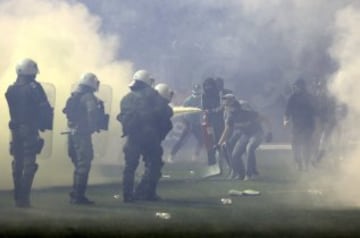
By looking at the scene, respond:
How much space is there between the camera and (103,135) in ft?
25.6

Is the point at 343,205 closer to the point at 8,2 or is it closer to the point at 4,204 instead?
the point at 4,204

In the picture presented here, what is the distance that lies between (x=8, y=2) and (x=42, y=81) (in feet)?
2.72

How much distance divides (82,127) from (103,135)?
0.71 feet

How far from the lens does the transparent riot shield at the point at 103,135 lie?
7.79 metres

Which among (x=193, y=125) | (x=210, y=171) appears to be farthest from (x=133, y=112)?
(x=210, y=171)

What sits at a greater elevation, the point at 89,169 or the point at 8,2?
the point at 8,2

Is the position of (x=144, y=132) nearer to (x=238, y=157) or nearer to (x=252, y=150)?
(x=238, y=157)

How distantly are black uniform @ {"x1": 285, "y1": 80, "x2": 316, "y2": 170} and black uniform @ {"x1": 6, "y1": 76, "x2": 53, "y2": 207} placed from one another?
2336 millimetres

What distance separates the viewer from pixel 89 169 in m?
7.78

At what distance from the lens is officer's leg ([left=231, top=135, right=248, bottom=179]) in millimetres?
7898

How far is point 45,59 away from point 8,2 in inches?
25.8

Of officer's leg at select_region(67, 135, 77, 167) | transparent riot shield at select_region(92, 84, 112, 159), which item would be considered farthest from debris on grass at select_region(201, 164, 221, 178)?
officer's leg at select_region(67, 135, 77, 167)

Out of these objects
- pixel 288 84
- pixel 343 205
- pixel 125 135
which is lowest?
pixel 343 205

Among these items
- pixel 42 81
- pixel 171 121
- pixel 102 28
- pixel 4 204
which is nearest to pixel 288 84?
pixel 171 121
